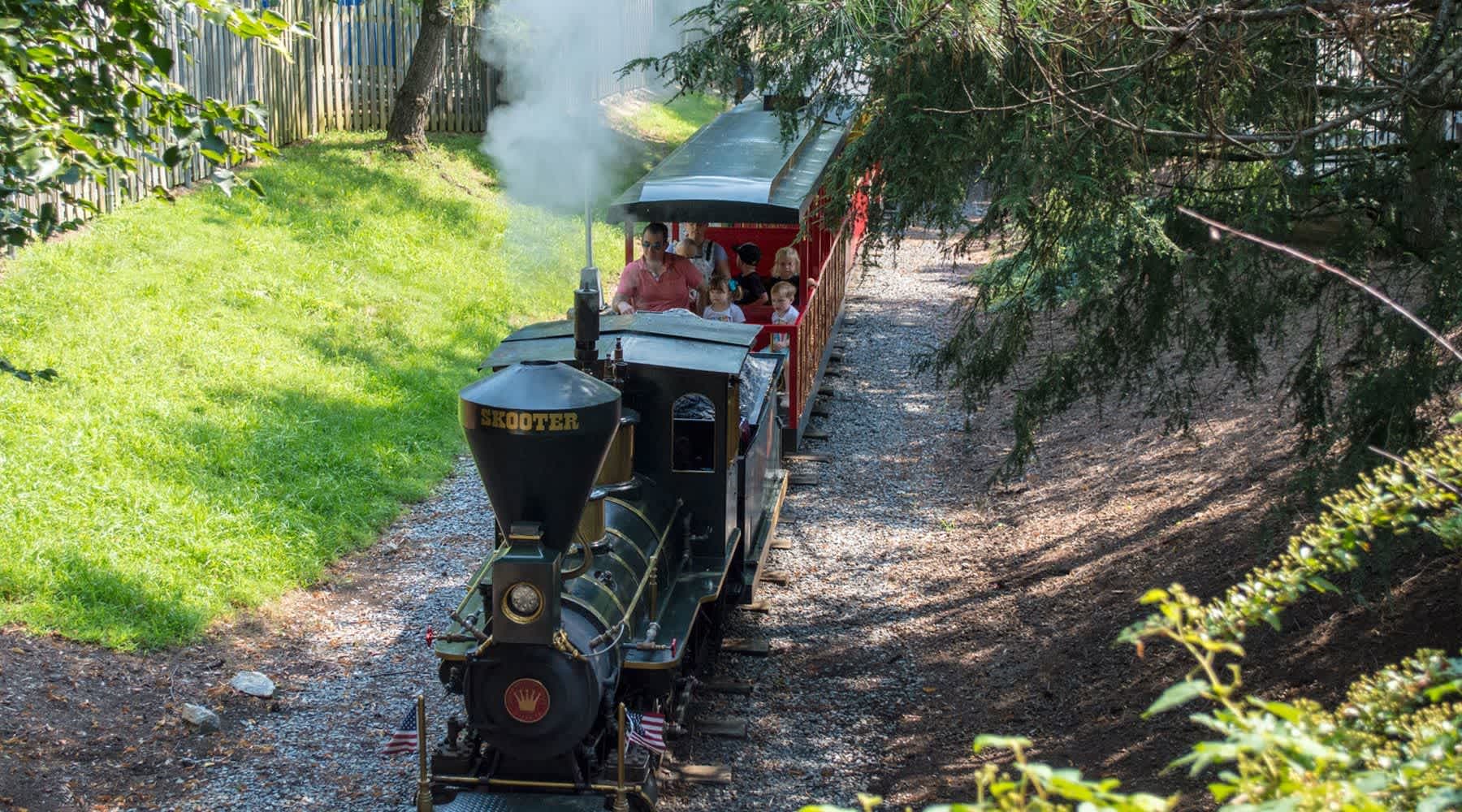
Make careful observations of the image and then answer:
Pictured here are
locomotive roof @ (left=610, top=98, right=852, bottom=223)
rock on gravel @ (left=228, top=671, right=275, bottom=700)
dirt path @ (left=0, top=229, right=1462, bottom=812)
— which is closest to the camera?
dirt path @ (left=0, top=229, right=1462, bottom=812)

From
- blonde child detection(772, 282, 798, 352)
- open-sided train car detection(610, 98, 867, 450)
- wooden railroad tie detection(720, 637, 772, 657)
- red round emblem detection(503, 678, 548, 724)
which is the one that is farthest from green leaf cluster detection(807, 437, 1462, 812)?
blonde child detection(772, 282, 798, 352)

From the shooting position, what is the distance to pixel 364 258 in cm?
1434

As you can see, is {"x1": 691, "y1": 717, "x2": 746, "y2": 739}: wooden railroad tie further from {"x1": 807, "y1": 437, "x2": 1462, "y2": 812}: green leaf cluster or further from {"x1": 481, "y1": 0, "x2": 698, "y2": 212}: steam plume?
{"x1": 481, "y1": 0, "x2": 698, "y2": 212}: steam plume

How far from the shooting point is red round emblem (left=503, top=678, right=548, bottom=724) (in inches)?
206

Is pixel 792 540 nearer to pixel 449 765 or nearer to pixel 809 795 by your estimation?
pixel 809 795

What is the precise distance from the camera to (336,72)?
1842 centimetres

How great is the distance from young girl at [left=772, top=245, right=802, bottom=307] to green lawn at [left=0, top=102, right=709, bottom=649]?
3.16 m

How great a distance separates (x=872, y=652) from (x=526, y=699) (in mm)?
3099

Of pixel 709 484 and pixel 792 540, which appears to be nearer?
pixel 709 484

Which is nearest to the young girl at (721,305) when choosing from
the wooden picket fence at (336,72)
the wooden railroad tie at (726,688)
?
the wooden railroad tie at (726,688)

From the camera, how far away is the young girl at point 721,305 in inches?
380

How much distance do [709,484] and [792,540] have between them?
292cm

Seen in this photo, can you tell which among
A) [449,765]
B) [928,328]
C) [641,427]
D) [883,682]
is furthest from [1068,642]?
[928,328]

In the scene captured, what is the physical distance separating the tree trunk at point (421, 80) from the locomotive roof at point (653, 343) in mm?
11285
